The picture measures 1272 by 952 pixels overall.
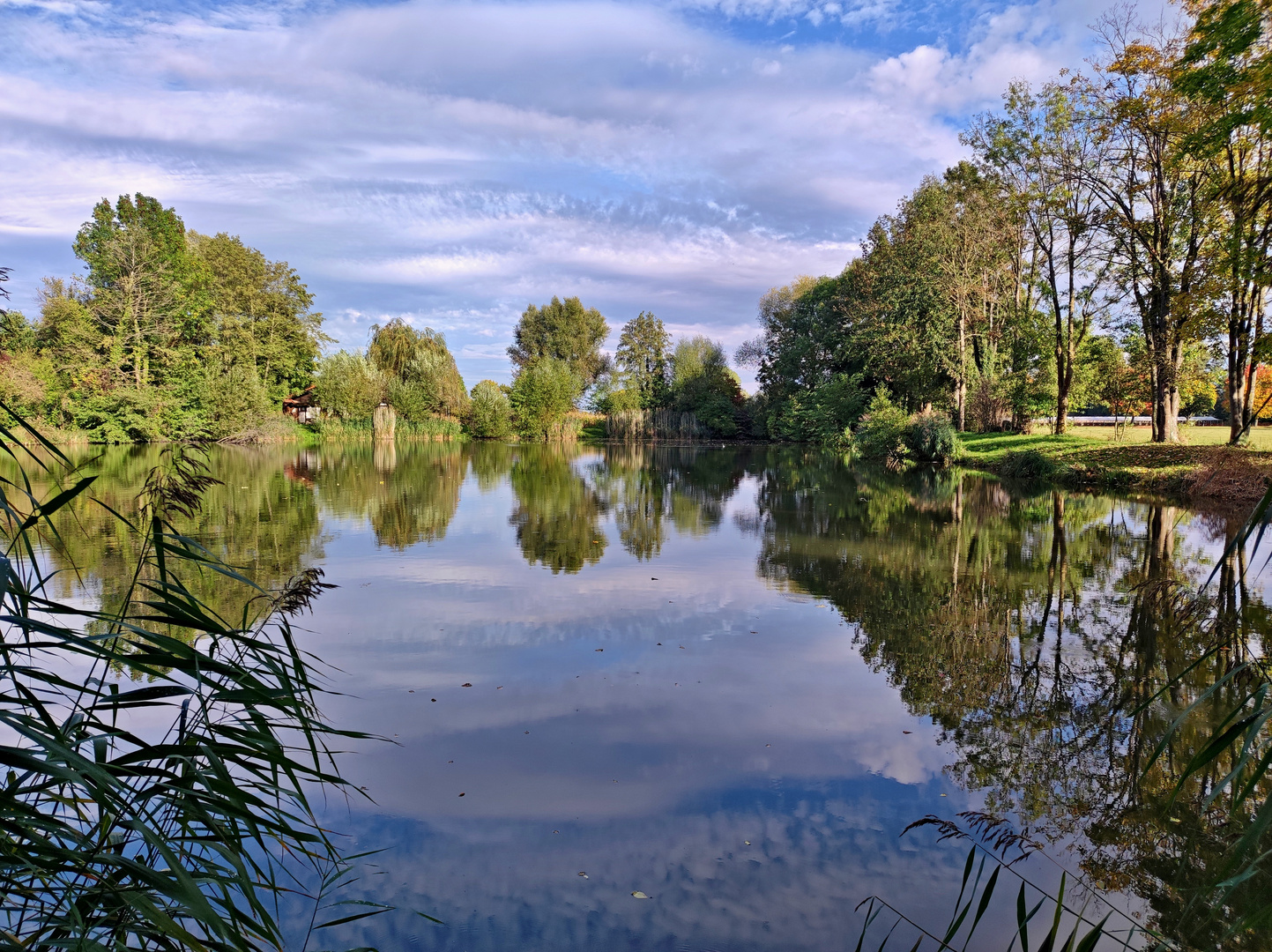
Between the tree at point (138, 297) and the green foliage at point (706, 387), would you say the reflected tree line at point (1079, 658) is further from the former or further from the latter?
the green foliage at point (706, 387)

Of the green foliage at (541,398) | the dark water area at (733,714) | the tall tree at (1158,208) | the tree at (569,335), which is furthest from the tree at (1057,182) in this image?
the tree at (569,335)

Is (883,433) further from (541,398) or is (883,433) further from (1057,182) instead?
(541,398)

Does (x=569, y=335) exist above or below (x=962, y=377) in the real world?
above

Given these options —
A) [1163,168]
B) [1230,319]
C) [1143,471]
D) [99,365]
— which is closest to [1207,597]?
[1143,471]

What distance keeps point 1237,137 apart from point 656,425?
3418cm

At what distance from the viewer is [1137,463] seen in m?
17.3

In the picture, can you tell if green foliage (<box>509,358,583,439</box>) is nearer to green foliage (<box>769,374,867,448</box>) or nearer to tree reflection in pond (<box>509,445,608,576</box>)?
green foliage (<box>769,374,867,448</box>)

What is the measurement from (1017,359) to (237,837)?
33505 mm

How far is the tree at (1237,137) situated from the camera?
12984mm

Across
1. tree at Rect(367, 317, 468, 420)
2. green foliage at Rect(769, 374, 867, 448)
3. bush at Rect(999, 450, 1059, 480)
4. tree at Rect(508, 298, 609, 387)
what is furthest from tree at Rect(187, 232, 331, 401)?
bush at Rect(999, 450, 1059, 480)

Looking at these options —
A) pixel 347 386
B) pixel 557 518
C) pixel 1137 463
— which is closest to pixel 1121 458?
pixel 1137 463

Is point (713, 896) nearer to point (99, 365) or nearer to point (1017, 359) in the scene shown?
point (1017, 359)

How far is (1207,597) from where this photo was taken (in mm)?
7293

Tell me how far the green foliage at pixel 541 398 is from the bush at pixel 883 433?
67.4 feet
